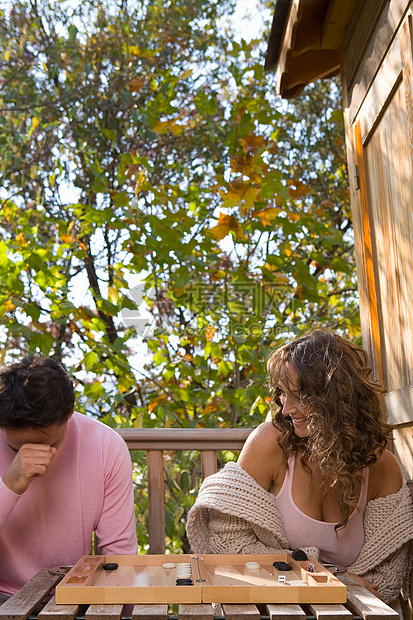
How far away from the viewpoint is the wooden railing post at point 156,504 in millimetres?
2191

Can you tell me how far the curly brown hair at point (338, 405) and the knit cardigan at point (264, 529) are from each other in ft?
0.35

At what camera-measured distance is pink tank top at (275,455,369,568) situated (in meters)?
1.79

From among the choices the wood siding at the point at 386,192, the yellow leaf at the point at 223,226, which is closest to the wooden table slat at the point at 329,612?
the wood siding at the point at 386,192

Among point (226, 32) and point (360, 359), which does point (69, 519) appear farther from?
point (226, 32)

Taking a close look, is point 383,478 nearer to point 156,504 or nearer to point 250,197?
point 156,504

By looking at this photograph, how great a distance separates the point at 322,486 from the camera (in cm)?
184

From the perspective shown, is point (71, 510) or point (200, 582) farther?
point (71, 510)

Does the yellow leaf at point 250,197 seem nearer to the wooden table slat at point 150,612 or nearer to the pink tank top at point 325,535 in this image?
the pink tank top at point 325,535

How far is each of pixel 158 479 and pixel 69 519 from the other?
1.64 feet

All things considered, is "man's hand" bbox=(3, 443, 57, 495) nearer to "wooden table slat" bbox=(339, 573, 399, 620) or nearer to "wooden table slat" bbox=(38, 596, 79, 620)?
"wooden table slat" bbox=(38, 596, 79, 620)

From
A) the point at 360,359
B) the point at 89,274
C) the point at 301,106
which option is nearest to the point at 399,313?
the point at 360,359

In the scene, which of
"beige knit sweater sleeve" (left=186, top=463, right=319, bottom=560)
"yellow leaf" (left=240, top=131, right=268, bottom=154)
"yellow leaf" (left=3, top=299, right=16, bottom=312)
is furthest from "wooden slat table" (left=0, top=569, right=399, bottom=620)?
"yellow leaf" (left=240, top=131, right=268, bottom=154)

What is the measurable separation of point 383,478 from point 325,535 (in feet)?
0.76

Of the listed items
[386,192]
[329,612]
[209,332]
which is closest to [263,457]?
[329,612]
